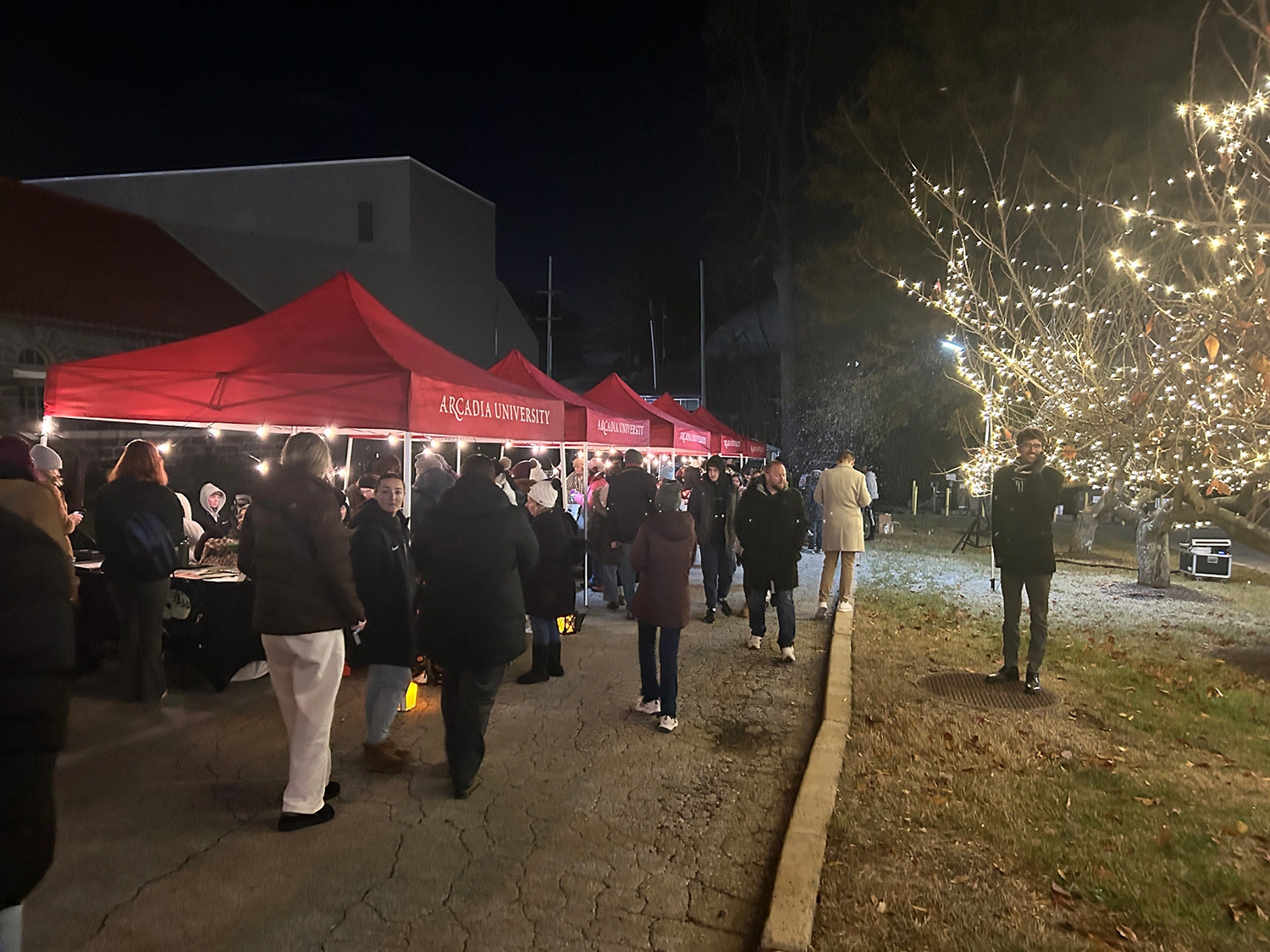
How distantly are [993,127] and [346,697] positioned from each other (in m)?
14.3

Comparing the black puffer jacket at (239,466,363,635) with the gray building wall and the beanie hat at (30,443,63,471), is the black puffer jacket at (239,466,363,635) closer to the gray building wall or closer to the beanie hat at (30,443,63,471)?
the beanie hat at (30,443,63,471)

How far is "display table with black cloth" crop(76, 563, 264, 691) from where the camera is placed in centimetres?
553

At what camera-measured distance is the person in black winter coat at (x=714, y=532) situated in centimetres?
877

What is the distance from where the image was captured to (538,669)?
6246mm

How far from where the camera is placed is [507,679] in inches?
248

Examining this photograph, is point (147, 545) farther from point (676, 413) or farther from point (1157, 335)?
point (1157, 335)

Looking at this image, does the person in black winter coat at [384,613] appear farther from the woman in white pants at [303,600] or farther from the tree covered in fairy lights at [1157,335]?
the tree covered in fairy lights at [1157,335]

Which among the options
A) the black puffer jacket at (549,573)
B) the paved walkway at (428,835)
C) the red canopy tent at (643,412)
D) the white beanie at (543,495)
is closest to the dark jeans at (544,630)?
the black puffer jacket at (549,573)

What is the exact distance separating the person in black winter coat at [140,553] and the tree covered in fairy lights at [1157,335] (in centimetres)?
719

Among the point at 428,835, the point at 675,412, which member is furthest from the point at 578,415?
the point at 675,412

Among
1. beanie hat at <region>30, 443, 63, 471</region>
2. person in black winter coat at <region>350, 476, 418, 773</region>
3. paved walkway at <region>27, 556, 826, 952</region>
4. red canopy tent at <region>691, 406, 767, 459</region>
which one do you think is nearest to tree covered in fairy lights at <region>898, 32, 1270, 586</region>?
paved walkway at <region>27, 556, 826, 952</region>

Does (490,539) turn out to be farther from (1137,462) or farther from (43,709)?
(1137,462)

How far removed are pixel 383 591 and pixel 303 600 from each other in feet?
2.44

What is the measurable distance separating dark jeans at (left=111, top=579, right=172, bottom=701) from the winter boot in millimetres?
2628
